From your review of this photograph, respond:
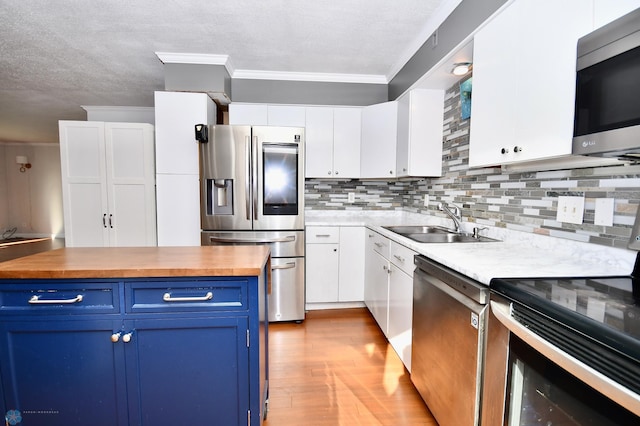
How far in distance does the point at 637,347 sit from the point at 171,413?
5.16ft

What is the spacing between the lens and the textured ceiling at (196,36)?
2.02m

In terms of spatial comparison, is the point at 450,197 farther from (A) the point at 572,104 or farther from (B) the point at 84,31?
(B) the point at 84,31

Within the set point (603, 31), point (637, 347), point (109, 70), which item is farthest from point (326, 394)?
point (109, 70)

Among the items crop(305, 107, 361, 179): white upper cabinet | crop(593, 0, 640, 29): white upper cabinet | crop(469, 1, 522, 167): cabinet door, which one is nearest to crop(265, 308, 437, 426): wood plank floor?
crop(469, 1, 522, 167): cabinet door

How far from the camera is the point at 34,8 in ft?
6.64

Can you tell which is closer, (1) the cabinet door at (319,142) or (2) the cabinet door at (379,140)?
(2) the cabinet door at (379,140)

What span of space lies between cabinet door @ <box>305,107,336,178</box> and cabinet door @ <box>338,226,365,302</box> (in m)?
0.71

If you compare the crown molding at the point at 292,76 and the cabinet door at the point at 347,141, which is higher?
the crown molding at the point at 292,76

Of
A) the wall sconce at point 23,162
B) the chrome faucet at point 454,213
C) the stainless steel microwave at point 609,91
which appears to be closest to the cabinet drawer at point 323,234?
the chrome faucet at point 454,213

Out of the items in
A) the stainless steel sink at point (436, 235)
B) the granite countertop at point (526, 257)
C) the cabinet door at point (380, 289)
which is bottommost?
the cabinet door at point (380, 289)

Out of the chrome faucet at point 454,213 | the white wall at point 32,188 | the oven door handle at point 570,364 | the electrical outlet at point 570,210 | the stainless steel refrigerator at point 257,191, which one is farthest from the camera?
the white wall at point 32,188

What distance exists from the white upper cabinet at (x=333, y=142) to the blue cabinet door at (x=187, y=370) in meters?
2.20

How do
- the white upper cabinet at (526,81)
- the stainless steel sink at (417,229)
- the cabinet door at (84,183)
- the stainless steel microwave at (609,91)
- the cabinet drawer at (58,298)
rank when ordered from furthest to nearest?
the cabinet door at (84,183), the stainless steel sink at (417,229), the cabinet drawer at (58,298), the white upper cabinet at (526,81), the stainless steel microwave at (609,91)

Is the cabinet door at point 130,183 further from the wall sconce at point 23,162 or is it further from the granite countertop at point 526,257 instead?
the wall sconce at point 23,162
